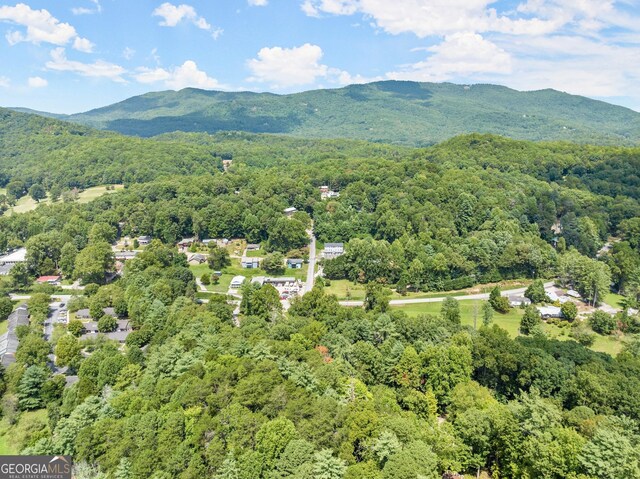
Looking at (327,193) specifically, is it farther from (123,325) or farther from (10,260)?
(10,260)

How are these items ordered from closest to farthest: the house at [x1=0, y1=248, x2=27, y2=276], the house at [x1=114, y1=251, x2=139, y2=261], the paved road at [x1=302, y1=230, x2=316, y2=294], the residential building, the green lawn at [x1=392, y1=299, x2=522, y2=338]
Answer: the green lawn at [x1=392, y1=299, x2=522, y2=338] < the residential building < the paved road at [x1=302, y1=230, x2=316, y2=294] < the house at [x1=0, y1=248, x2=27, y2=276] < the house at [x1=114, y1=251, x2=139, y2=261]

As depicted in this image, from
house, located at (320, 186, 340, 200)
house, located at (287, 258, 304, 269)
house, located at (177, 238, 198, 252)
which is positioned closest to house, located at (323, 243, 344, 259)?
house, located at (287, 258, 304, 269)

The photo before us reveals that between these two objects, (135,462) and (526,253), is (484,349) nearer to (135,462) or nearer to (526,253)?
(135,462)

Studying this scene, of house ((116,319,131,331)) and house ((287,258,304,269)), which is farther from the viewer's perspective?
house ((287,258,304,269))

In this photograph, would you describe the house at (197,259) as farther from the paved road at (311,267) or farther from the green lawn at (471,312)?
the green lawn at (471,312)

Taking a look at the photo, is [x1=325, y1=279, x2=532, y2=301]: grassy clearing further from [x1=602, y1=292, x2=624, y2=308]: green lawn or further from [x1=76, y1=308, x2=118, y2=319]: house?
[x1=76, y1=308, x2=118, y2=319]: house

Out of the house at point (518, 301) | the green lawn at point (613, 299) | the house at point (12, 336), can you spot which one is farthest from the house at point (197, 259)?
the green lawn at point (613, 299)
